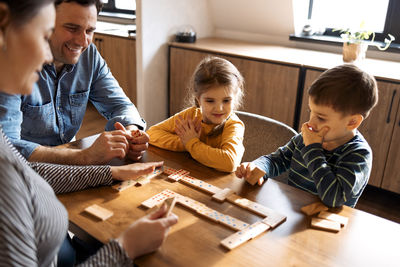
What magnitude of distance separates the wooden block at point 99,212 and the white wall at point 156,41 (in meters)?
2.51

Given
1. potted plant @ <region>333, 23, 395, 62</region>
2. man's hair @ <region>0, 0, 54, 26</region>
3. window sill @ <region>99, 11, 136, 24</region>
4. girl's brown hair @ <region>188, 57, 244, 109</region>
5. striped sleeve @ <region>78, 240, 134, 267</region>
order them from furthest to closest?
window sill @ <region>99, 11, 136, 24</region> → potted plant @ <region>333, 23, 395, 62</region> → girl's brown hair @ <region>188, 57, 244, 109</region> → striped sleeve @ <region>78, 240, 134, 267</region> → man's hair @ <region>0, 0, 54, 26</region>

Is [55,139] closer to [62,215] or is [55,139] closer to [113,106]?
[113,106]

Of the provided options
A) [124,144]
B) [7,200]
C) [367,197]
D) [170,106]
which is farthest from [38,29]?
[170,106]

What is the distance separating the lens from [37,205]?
84cm

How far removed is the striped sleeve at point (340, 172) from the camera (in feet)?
3.97

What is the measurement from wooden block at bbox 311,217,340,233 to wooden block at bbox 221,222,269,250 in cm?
14

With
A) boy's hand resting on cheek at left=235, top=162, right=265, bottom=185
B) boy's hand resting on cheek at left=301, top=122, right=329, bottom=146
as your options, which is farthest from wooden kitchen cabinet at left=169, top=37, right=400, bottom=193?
boy's hand resting on cheek at left=235, top=162, right=265, bottom=185

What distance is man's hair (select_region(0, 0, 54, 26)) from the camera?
70 centimetres

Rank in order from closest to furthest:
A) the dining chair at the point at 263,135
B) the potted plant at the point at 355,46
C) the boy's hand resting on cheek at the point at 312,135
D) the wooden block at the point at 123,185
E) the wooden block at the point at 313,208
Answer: the wooden block at the point at 313,208, the wooden block at the point at 123,185, the boy's hand resting on cheek at the point at 312,135, the dining chair at the point at 263,135, the potted plant at the point at 355,46

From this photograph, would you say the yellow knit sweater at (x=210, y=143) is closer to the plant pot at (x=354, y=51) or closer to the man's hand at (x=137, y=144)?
the man's hand at (x=137, y=144)

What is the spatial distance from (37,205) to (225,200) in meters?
0.58

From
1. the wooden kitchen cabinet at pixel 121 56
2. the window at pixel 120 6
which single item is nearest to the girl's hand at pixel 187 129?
the wooden kitchen cabinet at pixel 121 56

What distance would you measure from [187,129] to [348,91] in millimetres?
624

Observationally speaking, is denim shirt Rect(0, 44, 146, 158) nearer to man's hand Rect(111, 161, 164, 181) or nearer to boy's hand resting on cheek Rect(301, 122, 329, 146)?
man's hand Rect(111, 161, 164, 181)
